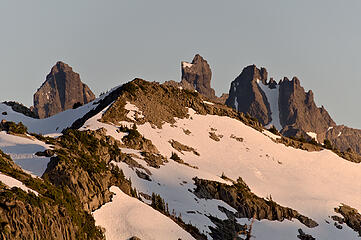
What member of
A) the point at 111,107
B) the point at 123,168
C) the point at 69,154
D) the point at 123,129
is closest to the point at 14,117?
the point at 111,107

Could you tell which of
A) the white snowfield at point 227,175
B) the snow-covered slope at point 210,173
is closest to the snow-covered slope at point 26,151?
the snow-covered slope at point 210,173

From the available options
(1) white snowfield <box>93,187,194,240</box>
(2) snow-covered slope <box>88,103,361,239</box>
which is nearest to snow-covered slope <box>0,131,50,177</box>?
(1) white snowfield <box>93,187,194,240</box>

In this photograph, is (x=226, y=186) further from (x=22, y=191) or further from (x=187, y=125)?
(x=22, y=191)

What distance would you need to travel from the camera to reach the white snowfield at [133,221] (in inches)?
2206

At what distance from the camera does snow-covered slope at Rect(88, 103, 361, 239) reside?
270 feet

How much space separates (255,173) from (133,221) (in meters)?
58.2

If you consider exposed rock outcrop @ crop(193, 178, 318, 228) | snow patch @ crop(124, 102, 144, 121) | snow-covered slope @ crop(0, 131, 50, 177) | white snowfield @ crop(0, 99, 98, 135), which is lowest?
snow-covered slope @ crop(0, 131, 50, 177)

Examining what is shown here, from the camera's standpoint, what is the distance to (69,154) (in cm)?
6431

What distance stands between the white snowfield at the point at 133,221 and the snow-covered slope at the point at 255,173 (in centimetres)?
1135

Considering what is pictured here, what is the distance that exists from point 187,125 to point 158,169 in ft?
112

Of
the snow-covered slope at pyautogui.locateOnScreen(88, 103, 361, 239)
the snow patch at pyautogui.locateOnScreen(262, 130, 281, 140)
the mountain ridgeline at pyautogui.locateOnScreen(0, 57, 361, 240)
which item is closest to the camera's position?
the mountain ridgeline at pyautogui.locateOnScreen(0, 57, 361, 240)

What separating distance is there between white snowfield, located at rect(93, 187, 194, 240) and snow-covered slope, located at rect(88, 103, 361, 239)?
37.2 ft

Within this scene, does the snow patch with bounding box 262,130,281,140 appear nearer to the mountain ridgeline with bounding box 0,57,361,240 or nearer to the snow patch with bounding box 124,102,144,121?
the mountain ridgeline with bounding box 0,57,361,240

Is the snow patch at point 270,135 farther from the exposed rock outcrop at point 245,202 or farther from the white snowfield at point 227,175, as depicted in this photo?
the exposed rock outcrop at point 245,202
